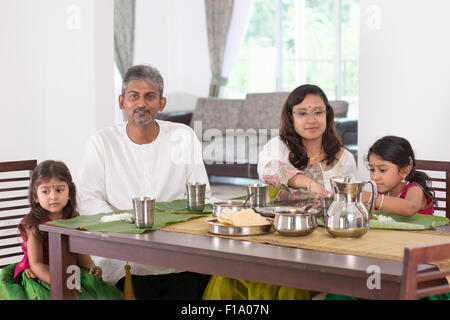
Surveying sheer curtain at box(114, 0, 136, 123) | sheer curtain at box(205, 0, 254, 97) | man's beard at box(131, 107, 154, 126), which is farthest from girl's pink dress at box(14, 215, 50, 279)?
sheer curtain at box(205, 0, 254, 97)

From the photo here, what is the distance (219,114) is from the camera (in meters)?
7.62

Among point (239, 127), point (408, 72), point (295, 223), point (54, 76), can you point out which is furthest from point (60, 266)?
point (239, 127)

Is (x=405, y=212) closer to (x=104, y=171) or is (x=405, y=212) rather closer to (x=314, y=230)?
(x=314, y=230)

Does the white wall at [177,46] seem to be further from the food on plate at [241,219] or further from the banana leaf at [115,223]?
the food on plate at [241,219]

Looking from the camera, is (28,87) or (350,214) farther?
(28,87)

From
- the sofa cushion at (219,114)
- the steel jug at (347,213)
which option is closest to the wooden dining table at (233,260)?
the steel jug at (347,213)

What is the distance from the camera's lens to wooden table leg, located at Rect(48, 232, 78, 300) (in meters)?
2.14

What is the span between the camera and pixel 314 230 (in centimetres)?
200

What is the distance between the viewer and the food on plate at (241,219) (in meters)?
2.03

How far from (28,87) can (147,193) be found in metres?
2.14

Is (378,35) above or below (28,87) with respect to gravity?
above
